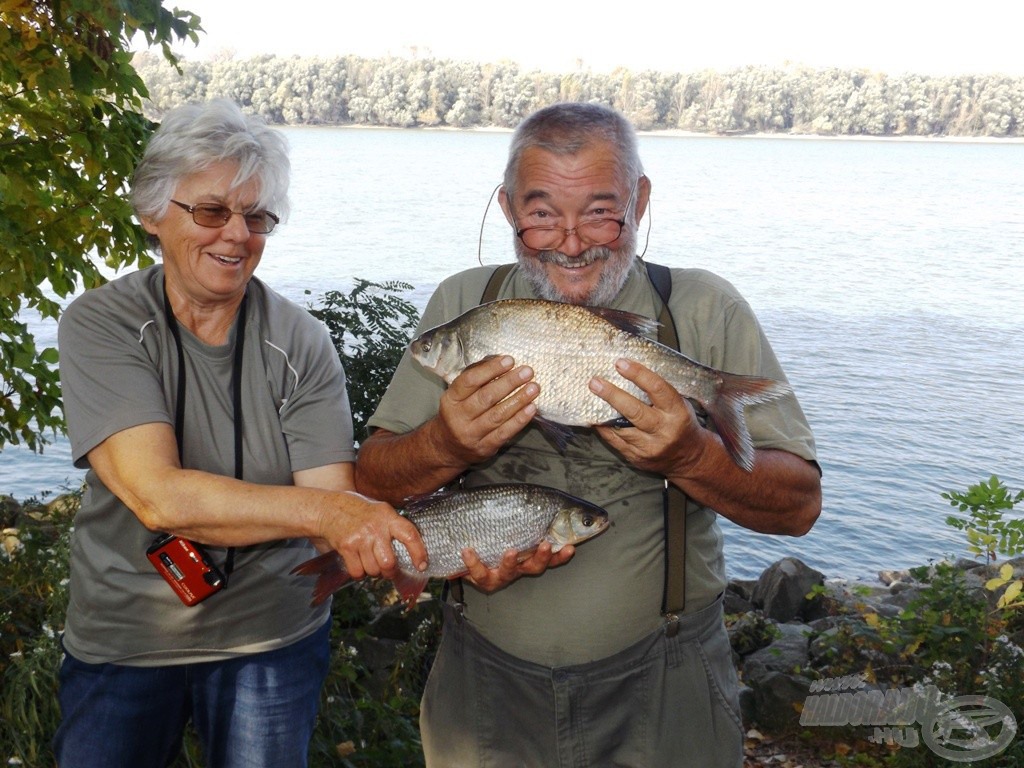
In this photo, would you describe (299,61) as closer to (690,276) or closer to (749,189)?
(749,189)

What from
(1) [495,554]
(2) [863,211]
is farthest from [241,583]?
(2) [863,211]

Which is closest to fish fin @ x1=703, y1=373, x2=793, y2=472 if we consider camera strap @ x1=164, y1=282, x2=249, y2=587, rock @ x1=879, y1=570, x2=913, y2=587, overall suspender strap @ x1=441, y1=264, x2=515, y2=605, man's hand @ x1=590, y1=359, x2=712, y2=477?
man's hand @ x1=590, y1=359, x2=712, y2=477

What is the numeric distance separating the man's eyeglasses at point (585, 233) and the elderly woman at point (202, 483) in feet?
2.20

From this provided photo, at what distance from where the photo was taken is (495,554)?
2.60m

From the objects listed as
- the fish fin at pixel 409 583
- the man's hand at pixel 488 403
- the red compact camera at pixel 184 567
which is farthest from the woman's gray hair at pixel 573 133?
the red compact camera at pixel 184 567

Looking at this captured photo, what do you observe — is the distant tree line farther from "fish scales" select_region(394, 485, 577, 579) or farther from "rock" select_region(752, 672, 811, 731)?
"fish scales" select_region(394, 485, 577, 579)

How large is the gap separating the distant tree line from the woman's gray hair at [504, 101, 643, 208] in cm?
3959

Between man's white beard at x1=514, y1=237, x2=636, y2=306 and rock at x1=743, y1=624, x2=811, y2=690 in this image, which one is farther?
rock at x1=743, y1=624, x2=811, y2=690

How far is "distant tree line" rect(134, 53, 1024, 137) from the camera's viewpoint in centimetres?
5450

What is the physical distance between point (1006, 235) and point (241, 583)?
36.3m

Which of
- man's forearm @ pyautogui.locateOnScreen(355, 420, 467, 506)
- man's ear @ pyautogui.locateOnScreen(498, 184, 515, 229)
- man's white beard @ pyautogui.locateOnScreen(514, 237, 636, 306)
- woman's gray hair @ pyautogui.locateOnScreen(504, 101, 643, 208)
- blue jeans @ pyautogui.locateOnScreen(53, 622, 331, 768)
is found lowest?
blue jeans @ pyautogui.locateOnScreen(53, 622, 331, 768)

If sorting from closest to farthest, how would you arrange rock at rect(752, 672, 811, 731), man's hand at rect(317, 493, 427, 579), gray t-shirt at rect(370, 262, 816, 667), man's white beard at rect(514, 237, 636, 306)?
man's hand at rect(317, 493, 427, 579) < gray t-shirt at rect(370, 262, 816, 667) < man's white beard at rect(514, 237, 636, 306) < rock at rect(752, 672, 811, 731)

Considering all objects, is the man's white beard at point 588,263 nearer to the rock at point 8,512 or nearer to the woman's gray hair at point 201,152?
the woman's gray hair at point 201,152

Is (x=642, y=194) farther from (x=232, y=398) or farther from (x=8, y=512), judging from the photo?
(x=8, y=512)
